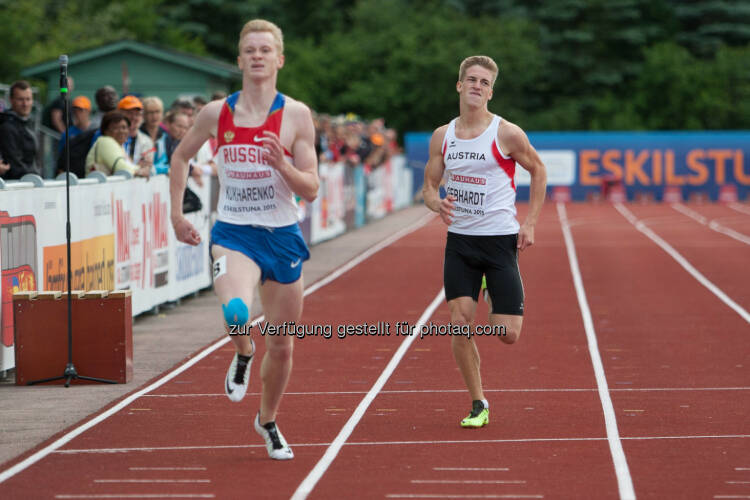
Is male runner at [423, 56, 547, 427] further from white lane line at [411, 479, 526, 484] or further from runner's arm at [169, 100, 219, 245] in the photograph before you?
runner's arm at [169, 100, 219, 245]

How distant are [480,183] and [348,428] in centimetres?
163

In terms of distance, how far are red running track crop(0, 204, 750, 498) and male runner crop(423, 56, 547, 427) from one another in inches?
25.5

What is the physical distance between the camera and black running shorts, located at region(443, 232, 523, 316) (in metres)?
8.53

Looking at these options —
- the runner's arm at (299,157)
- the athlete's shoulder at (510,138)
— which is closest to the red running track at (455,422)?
the runner's arm at (299,157)

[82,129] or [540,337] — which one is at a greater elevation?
[82,129]

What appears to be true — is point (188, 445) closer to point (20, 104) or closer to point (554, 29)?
point (20, 104)

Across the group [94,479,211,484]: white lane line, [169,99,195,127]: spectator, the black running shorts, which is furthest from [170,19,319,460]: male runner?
[169,99,195,127]: spectator

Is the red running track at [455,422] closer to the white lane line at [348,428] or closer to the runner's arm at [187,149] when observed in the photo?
the white lane line at [348,428]

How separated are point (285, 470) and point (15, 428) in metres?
2.13

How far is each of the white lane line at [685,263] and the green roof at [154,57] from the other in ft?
36.4

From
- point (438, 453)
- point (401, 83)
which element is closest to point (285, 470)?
point (438, 453)

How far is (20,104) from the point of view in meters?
13.6

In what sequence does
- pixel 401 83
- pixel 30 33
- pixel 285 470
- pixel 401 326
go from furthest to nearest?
pixel 401 83, pixel 30 33, pixel 401 326, pixel 285 470

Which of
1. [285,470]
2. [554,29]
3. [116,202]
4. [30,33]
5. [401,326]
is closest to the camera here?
[285,470]
